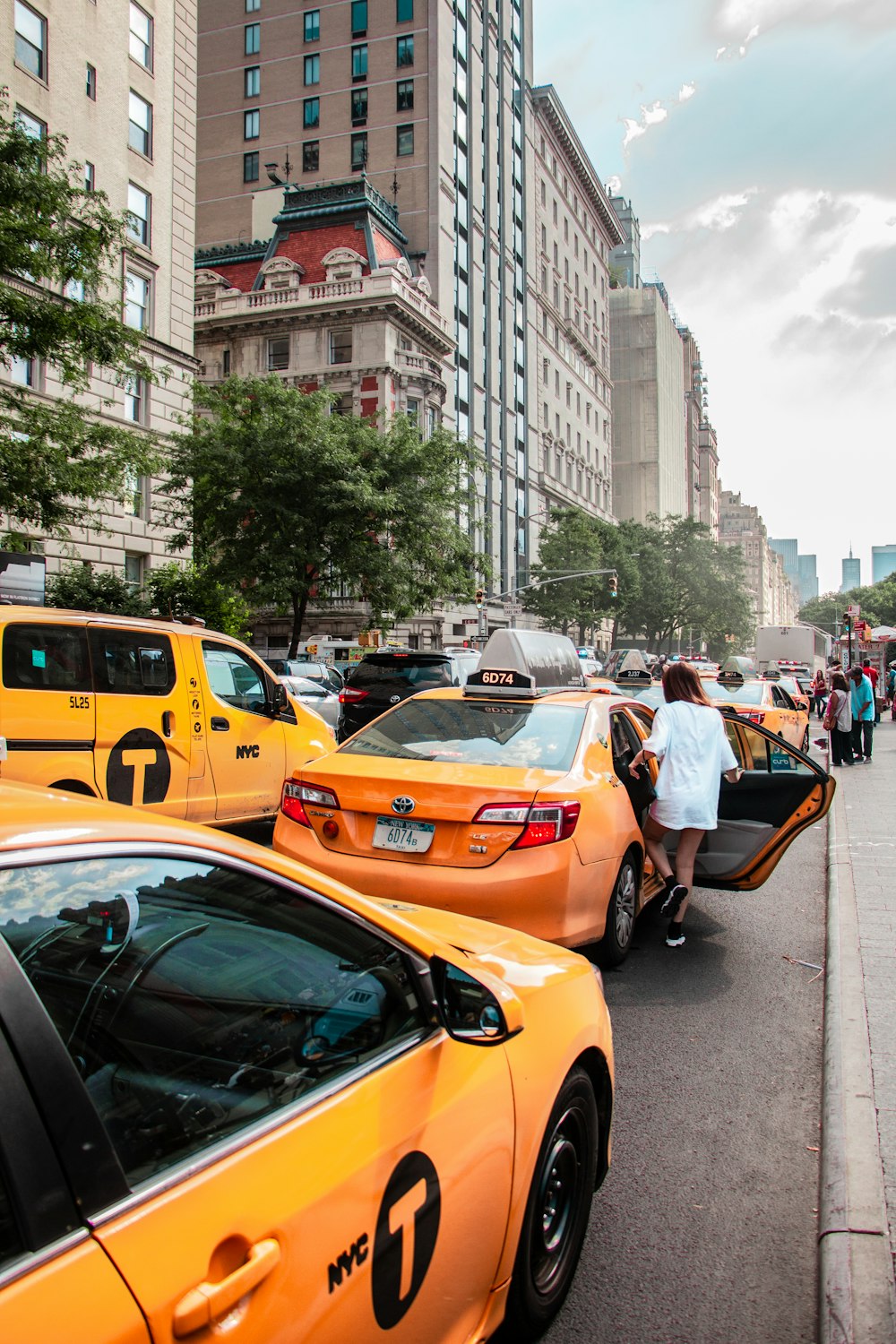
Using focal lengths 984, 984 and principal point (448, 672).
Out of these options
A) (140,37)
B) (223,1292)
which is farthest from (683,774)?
(140,37)

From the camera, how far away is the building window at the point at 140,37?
1144 inches

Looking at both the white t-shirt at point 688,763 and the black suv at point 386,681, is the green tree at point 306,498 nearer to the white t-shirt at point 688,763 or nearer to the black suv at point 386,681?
the black suv at point 386,681

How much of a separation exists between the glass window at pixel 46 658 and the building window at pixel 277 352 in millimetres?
46306

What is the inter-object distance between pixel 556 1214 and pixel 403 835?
2.53m

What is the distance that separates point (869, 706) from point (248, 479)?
16900 millimetres

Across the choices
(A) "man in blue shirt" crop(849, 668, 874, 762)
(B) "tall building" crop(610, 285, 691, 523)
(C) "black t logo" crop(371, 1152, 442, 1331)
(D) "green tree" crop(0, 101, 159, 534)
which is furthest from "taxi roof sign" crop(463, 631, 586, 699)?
(B) "tall building" crop(610, 285, 691, 523)

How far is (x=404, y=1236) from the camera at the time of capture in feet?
6.18

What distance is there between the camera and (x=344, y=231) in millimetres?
50938

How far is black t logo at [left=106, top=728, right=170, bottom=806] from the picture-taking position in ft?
24.0

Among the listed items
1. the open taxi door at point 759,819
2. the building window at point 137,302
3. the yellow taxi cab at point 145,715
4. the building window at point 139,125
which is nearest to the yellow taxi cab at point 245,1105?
the open taxi door at point 759,819

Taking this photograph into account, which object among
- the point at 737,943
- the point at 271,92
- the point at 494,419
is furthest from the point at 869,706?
the point at 271,92

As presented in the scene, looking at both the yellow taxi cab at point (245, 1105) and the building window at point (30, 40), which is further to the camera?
the building window at point (30, 40)

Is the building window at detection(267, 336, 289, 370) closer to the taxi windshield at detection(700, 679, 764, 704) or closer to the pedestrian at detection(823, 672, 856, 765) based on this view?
the pedestrian at detection(823, 672, 856, 765)

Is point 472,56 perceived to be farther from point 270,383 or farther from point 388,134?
point 270,383
